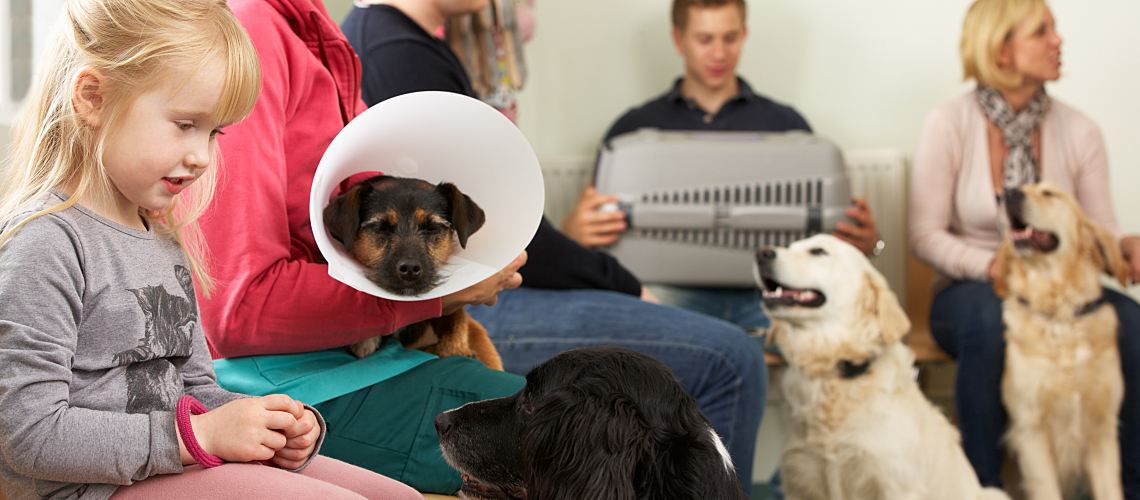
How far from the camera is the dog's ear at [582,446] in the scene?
44.3 inches

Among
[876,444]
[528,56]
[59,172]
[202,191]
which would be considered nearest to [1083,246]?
[876,444]

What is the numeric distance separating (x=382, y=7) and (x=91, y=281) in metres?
1.06

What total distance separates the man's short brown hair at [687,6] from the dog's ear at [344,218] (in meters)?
2.56

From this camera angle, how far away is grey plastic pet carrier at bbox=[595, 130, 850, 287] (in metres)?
3.25

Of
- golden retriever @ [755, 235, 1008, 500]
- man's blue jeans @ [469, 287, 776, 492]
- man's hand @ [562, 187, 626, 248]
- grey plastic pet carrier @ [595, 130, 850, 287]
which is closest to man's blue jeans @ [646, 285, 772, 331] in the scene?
grey plastic pet carrier @ [595, 130, 850, 287]

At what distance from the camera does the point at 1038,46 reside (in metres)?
3.43

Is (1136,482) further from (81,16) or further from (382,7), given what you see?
(81,16)

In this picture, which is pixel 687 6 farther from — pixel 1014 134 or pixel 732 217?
pixel 1014 134

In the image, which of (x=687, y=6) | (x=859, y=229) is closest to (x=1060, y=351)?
(x=859, y=229)

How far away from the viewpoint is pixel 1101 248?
3.06 metres

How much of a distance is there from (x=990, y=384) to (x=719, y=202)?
0.98 metres

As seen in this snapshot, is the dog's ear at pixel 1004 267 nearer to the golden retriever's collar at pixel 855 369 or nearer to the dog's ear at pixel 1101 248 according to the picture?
the dog's ear at pixel 1101 248

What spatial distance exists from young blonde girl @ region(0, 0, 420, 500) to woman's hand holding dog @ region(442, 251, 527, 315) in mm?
443

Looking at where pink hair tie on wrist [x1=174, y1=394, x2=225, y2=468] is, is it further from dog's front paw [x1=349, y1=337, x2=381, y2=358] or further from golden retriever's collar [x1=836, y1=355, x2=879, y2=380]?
golden retriever's collar [x1=836, y1=355, x2=879, y2=380]
